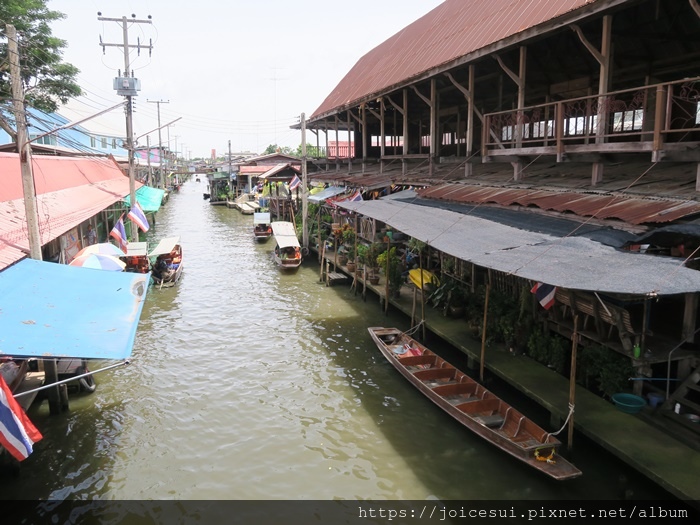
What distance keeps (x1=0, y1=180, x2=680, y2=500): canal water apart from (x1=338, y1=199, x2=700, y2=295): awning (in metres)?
3.39

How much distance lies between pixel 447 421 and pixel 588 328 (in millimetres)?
3276

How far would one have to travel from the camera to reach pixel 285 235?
2634cm

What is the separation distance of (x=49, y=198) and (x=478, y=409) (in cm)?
1557

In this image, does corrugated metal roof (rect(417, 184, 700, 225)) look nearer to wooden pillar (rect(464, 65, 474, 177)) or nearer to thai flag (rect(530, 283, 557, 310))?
thai flag (rect(530, 283, 557, 310))

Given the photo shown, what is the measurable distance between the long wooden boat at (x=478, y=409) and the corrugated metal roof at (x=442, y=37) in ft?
25.1

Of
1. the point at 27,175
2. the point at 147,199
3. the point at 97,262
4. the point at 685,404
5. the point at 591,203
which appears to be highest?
the point at 27,175

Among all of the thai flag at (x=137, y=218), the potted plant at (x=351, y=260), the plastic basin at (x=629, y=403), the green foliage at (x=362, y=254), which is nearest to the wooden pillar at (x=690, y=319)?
the plastic basin at (x=629, y=403)

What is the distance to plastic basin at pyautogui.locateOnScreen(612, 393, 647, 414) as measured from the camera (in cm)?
848

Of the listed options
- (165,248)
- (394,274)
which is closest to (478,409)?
(394,274)

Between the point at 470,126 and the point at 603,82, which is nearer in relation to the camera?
the point at 603,82

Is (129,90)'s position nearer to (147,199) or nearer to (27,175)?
(147,199)

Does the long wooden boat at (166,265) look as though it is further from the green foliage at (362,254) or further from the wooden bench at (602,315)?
the wooden bench at (602,315)

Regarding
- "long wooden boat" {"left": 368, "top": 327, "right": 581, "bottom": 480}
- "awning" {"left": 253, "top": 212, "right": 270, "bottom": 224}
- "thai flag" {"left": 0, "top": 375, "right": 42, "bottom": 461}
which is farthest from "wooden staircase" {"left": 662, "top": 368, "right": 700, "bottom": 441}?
"awning" {"left": 253, "top": 212, "right": 270, "bottom": 224}

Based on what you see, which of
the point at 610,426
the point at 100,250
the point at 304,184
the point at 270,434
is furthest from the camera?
the point at 304,184
